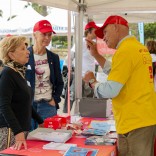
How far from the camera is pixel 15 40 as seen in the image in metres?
2.28

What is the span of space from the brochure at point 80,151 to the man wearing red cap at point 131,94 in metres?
0.25

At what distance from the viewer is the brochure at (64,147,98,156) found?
188 cm

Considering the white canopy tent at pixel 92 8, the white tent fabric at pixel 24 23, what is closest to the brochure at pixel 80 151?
the white canopy tent at pixel 92 8

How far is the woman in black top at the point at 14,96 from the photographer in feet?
6.79

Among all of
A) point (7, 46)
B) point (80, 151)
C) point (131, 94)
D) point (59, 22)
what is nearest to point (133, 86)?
point (131, 94)

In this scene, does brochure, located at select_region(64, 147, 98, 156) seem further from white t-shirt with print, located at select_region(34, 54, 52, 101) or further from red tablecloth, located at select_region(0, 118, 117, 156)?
white t-shirt with print, located at select_region(34, 54, 52, 101)

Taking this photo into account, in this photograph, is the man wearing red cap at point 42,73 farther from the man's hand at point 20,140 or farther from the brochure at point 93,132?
the man's hand at point 20,140

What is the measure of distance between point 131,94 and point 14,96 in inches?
30.7

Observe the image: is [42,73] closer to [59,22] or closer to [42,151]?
[42,151]

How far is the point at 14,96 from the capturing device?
86.0 inches

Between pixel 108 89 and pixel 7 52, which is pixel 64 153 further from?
pixel 7 52

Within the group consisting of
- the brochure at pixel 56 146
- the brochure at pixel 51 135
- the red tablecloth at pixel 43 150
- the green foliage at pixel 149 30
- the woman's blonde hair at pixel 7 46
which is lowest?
the red tablecloth at pixel 43 150

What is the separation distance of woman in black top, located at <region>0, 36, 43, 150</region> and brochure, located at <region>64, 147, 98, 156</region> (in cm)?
30

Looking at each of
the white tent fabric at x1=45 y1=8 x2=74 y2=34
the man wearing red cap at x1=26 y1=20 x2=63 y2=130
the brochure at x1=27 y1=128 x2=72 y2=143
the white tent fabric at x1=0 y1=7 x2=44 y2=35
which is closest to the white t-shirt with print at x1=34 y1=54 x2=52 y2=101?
the man wearing red cap at x1=26 y1=20 x2=63 y2=130
